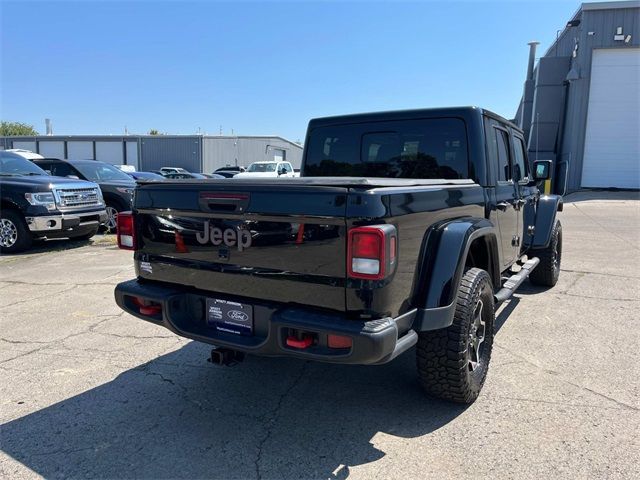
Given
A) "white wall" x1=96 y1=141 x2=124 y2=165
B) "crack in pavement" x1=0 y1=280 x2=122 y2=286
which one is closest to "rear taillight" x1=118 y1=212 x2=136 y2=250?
"crack in pavement" x1=0 y1=280 x2=122 y2=286

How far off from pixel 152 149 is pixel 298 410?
1752 inches

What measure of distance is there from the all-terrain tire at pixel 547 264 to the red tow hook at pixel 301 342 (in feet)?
14.8

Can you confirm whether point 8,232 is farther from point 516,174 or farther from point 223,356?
point 516,174

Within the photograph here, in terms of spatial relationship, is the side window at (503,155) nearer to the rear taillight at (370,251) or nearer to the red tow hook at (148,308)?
the rear taillight at (370,251)

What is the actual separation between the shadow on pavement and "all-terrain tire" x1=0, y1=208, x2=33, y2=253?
20.3 ft

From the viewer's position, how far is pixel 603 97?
21.4 meters

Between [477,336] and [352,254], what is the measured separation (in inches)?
58.8

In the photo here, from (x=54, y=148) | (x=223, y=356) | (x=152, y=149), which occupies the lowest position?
(x=223, y=356)

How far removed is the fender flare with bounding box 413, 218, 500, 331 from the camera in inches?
110

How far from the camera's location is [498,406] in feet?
10.6

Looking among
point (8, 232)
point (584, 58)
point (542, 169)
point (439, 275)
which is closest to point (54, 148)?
point (8, 232)

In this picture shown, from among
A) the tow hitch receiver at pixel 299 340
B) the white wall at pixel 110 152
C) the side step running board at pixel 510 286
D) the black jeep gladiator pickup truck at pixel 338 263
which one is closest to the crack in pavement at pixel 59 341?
the black jeep gladiator pickup truck at pixel 338 263

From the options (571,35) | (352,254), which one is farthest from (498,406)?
(571,35)

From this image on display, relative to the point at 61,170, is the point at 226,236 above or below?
below
